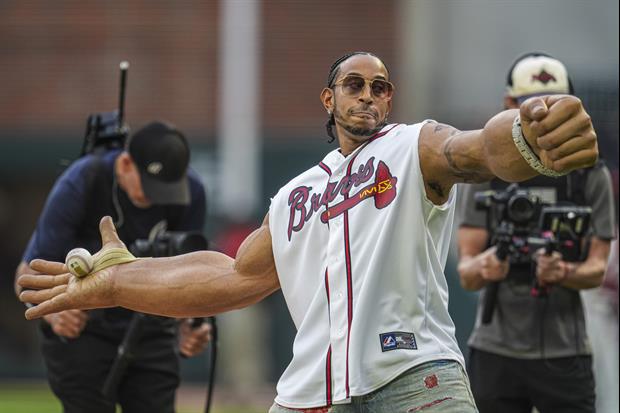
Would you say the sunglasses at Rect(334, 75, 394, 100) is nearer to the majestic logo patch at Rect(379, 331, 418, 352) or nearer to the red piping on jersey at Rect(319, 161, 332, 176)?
the red piping on jersey at Rect(319, 161, 332, 176)

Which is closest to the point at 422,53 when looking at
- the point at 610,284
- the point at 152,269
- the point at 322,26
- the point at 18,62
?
the point at 322,26

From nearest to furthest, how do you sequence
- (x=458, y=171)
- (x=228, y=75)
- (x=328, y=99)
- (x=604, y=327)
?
1. (x=458, y=171)
2. (x=328, y=99)
3. (x=604, y=327)
4. (x=228, y=75)

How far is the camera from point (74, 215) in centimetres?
761

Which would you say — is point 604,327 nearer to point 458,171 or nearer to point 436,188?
point 436,188

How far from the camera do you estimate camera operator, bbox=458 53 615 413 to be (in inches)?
285

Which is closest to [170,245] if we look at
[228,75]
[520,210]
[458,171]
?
[520,210]

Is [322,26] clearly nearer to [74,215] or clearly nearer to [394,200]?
[74,215]

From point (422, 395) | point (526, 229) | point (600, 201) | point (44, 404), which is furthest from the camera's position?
point (44, 404)

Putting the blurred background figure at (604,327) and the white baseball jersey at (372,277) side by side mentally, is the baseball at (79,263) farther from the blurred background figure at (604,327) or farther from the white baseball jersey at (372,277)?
the blurred background figure at (604,327)

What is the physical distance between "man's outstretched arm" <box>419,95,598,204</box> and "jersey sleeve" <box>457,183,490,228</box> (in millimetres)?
2359

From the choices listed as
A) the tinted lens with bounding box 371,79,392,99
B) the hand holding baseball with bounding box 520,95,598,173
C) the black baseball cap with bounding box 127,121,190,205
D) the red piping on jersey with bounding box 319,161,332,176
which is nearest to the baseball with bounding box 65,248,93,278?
the red piping on jersey with bounding box 319,161,332,176

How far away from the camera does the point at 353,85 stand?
5.46 metres

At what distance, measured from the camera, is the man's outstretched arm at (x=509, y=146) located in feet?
14.4

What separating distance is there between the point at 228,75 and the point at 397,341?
1632 cm
